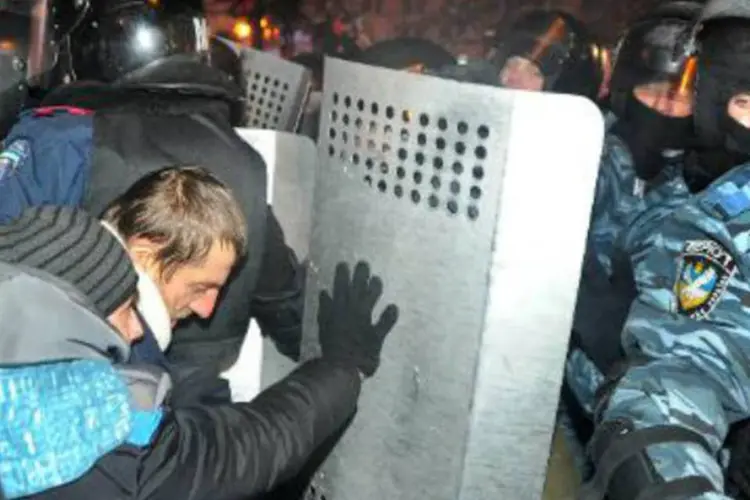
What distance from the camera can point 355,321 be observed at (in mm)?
2137

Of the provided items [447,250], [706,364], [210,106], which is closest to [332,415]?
[447,250]

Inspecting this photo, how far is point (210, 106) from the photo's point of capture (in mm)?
2582

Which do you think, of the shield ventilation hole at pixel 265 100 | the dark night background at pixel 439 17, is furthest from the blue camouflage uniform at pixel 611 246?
the dark night background at pixel 439 17

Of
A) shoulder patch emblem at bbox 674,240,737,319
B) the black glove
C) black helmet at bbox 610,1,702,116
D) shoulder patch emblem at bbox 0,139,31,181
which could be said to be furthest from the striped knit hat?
black helmet at bbox 610,1,702,116

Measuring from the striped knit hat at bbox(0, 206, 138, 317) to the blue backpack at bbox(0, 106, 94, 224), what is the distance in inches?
26.7

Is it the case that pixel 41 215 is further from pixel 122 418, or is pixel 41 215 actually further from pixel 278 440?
pixel 278 440

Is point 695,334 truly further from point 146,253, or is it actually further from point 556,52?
point 556,52

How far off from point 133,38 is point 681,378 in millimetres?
2103

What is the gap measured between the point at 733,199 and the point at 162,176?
4.20 ft

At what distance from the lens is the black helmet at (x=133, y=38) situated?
122 inches

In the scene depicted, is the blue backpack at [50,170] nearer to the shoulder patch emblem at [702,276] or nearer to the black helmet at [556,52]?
the shoulder patch emblem at [702,276]

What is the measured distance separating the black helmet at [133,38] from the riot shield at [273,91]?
0.86ft

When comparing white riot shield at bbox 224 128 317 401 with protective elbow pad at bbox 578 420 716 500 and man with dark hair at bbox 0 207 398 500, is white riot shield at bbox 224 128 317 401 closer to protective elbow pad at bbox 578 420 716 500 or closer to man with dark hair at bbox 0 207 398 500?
man with dark hair at bbox 0 207 398 500

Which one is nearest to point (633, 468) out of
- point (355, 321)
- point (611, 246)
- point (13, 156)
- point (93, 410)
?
point (355, 321)
